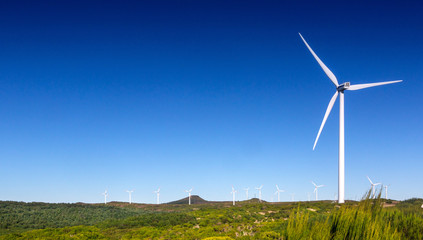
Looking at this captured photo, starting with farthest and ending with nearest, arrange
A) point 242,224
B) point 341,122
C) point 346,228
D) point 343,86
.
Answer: point 343,86, point 341,122, point 242,224, point 346,228

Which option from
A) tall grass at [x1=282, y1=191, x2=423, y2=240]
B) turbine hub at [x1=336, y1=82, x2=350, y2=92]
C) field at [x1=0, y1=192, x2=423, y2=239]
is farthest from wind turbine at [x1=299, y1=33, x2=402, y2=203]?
tall grass at [x1=282, y1=191, x2=423, y2=240]

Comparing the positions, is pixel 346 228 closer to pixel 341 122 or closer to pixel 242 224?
pixel 242 224

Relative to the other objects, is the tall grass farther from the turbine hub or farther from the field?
the turbine hub

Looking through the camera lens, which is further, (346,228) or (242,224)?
(242,224)

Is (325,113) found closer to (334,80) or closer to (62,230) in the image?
(334,80)

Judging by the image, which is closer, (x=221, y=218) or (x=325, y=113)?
(x=221, y=218)

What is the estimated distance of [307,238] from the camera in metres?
12.7

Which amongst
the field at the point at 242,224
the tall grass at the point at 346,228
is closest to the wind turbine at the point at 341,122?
the field at the point at 242,224

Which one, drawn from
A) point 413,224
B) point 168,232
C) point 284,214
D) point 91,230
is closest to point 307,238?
point 413,224

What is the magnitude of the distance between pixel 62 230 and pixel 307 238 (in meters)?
32.3

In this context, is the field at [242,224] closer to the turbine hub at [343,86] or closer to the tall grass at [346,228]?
the tall grass at [346,228]

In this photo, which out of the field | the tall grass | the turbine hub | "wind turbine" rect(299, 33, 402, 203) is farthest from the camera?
the turbine hub

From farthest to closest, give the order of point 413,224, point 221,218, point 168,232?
point 221,218 < point 168,232 < point 413,224

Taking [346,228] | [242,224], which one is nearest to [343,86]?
[242,224]
